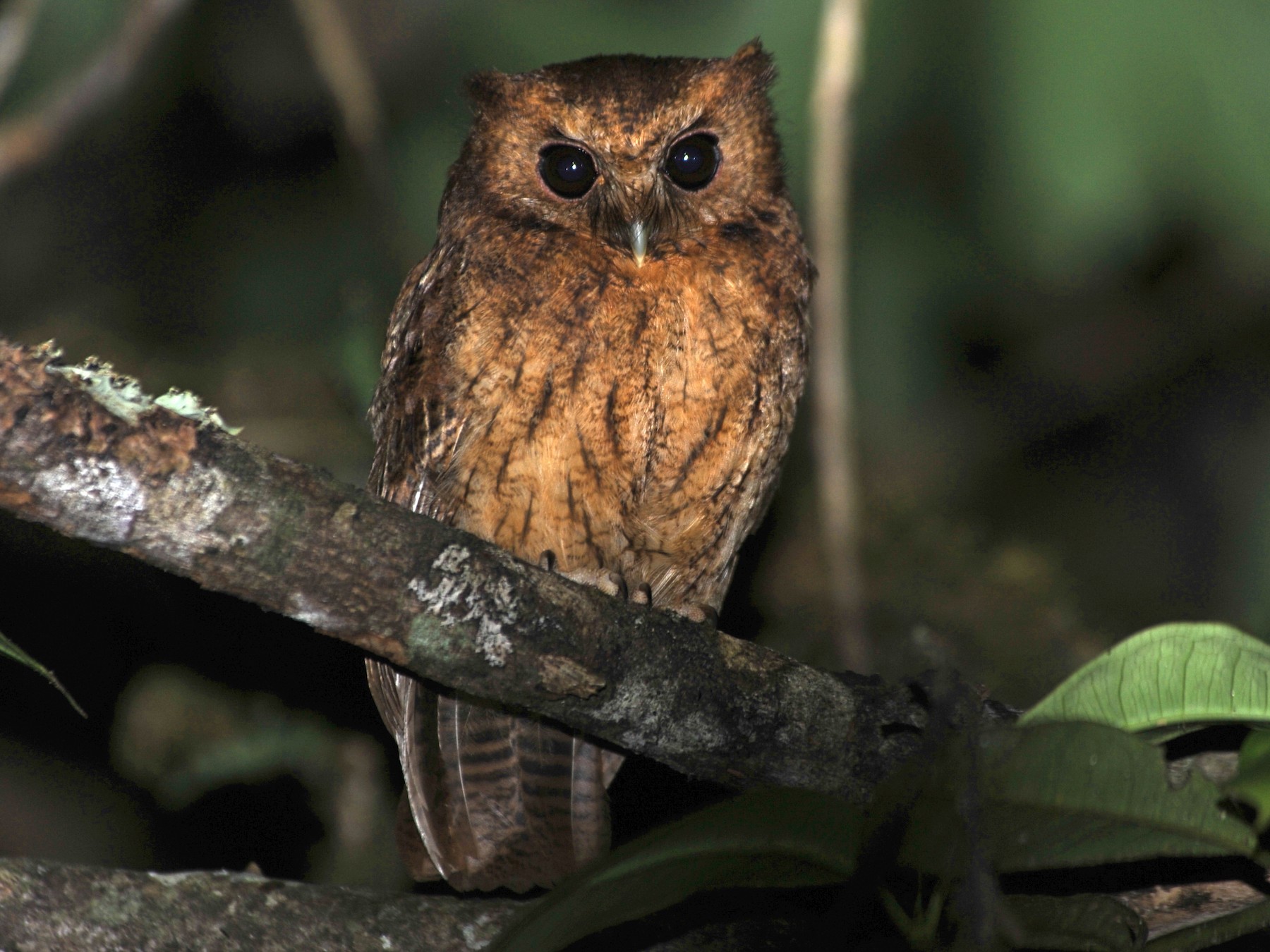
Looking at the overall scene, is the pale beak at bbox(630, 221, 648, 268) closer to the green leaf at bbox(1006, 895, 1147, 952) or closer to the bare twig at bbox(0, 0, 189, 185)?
the bare twig at bbox(0, 0, 189, 185)

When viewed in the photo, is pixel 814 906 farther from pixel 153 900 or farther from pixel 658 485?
pixel 153 900

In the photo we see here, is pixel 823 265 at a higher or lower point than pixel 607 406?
higher

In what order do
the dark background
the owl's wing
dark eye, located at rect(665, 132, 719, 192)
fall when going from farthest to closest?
the dark background, dark eye, located at rect(665, 132, 719, 192), the owl's wing

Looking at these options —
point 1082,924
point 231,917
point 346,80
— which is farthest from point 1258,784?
point 346,80

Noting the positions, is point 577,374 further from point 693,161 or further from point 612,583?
point 693,161

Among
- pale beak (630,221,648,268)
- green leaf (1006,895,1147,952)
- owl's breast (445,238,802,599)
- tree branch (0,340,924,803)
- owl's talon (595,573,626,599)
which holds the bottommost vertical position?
green leaf (1006,895,1147,952)

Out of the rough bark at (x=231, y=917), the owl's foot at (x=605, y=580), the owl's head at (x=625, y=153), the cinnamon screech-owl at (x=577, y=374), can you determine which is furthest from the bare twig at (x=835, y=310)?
the rough bark at (x=231, y=917)

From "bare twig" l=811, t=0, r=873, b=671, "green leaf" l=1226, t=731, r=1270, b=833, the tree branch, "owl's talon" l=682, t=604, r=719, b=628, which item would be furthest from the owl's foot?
"green leaf" l=1226, t=731, r=1270, b=833

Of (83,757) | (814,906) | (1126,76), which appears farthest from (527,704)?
(83,757)
